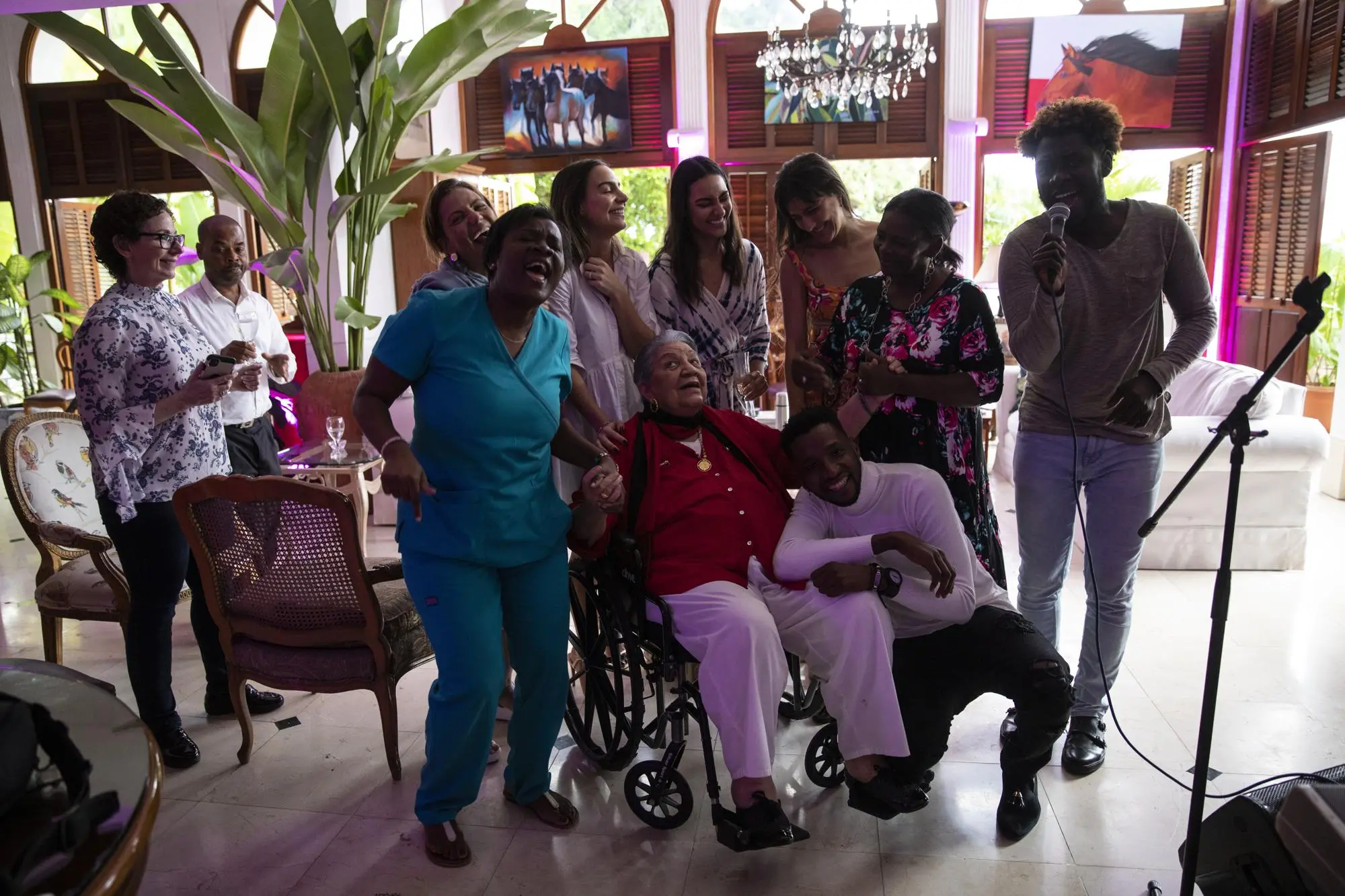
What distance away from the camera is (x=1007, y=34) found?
7.43 m

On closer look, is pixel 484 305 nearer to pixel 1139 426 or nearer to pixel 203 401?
pixel 203 401

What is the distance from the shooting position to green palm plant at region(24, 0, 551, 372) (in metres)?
4.30

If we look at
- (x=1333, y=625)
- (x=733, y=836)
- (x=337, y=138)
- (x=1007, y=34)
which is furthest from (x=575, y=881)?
(x=1007, y=34)

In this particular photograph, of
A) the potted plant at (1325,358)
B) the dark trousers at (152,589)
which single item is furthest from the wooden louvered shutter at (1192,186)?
the dark trousers at (152,589)

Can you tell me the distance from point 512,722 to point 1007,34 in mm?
7244

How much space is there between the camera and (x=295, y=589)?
8.05 ft

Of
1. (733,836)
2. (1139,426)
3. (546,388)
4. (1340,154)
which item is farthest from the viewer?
(1340,154)

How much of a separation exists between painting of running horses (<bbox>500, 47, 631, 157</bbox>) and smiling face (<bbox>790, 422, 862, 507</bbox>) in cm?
623

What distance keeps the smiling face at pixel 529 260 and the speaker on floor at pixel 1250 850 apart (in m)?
1.72

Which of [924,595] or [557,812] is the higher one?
[924,595]

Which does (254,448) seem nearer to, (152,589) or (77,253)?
(152,589)

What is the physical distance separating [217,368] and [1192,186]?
782cm

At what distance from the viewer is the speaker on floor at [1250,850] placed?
5.02ft

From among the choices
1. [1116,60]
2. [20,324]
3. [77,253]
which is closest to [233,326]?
[20,324]
